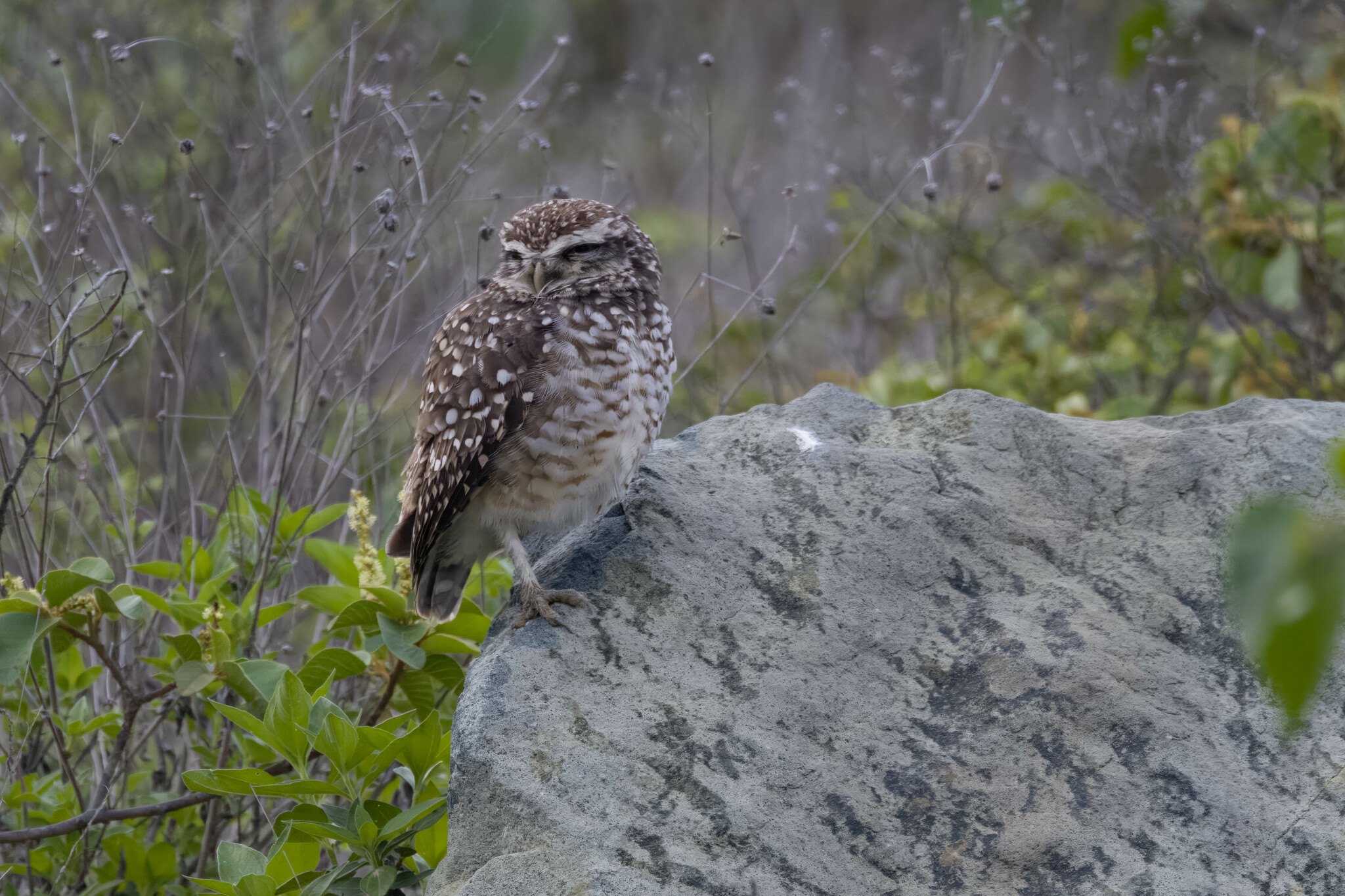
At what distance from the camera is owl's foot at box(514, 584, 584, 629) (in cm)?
250

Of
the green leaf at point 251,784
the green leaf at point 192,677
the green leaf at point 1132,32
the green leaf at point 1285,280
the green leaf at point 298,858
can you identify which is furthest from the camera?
the green leaf at point 1285,280

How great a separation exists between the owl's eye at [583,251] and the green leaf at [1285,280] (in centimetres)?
348

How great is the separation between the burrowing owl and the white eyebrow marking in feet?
1.25

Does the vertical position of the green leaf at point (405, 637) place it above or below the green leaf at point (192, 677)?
above

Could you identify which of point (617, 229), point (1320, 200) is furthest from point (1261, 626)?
point (1320, 200)

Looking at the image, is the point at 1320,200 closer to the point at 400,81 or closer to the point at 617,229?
the point at 617,229

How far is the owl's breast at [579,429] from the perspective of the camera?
2.86 meters

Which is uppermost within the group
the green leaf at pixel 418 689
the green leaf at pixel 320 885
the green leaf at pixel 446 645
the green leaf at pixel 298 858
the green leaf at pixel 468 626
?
the green leaf at pixel 468 626

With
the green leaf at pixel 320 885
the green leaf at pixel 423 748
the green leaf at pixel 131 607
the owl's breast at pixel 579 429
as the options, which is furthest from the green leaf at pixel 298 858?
the owl's breast at pixel 579 429

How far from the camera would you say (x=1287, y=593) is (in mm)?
688

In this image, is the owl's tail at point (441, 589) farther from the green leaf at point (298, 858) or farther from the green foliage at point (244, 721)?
the green leaf at point (298, 858)

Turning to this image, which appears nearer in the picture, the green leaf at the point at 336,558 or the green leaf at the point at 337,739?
the green leaf at the point at 337,739

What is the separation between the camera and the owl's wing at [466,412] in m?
2.88

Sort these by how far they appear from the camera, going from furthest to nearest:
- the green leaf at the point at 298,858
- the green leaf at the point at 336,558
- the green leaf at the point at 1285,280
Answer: the green leaf at the point at 1285,280
the green leaf at the point at 336,558
the green leaf at the point at 298,858
